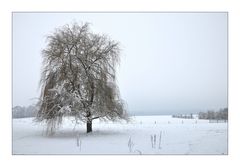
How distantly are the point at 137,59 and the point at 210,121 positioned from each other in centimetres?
237

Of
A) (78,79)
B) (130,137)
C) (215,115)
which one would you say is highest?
(78,79)

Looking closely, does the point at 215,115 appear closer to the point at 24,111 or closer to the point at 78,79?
the point at 78,79

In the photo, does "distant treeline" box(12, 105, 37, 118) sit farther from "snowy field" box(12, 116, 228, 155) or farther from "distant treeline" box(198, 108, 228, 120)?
"distant treeline" box(198, 108, 228, 120)

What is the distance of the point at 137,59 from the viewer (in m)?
11.4

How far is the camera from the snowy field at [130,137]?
1062 centimetres

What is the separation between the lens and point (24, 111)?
11.0 metres

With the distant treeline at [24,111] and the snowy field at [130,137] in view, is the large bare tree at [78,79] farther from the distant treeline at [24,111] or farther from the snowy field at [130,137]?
the snowy field at [130,137]

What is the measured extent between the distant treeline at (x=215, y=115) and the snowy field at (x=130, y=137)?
0.17m

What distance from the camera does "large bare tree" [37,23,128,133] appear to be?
11180mm

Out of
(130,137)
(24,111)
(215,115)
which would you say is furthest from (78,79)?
(215,115)

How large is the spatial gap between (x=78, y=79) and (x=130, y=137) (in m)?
→ 1.94

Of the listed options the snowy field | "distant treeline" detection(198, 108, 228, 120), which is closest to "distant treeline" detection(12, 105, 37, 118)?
the snowy field

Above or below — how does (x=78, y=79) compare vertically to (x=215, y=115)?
above
